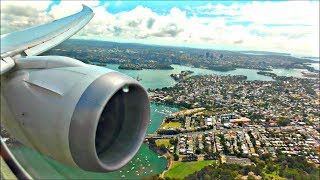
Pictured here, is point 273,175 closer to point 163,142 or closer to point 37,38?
point 163,142

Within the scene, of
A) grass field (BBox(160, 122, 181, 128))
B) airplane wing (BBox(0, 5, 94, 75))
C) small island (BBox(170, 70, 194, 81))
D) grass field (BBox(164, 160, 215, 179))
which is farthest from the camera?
small island (BBox(170, 70, 194, 81))

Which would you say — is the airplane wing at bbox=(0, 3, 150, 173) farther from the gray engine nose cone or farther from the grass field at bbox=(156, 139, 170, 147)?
the grass field at bbox=(156, 139, 170, 147)

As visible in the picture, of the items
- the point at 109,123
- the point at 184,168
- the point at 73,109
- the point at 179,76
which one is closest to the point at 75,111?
the point at 73,109

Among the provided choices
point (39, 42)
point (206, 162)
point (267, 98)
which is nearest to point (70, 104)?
point (39, 42)

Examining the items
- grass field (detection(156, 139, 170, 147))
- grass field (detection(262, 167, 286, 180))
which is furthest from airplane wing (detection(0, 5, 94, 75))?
grass field (detection(156, 139, 170, 147))

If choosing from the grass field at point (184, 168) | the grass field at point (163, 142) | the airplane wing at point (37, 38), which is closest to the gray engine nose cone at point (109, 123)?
the airplane wing at point (37, 38)

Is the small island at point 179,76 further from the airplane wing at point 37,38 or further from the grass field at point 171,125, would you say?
the airplane wing at point 37,38
